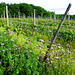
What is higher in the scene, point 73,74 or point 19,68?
point 19,68

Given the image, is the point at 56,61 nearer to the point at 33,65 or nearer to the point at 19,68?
the point at 33,65

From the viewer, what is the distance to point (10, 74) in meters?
2.79

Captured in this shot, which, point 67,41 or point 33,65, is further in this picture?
point 67,41

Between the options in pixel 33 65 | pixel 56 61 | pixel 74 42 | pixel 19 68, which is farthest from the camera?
pixel 74 42

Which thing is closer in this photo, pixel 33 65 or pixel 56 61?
pixel 33 65

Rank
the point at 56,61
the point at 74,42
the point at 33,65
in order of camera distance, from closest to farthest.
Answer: the point at 33,65 → the point at 56,61 → the point at 74,42

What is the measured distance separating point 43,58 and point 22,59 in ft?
2.35

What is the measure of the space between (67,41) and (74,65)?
2.37 m

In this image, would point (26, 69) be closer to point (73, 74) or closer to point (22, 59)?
point (22, 59)

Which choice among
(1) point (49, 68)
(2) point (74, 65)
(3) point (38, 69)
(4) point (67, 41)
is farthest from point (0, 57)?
(4) point (67, 41)

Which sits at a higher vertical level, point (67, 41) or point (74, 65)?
point (67, 41)

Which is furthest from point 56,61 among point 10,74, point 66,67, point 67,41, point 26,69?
point 67,41

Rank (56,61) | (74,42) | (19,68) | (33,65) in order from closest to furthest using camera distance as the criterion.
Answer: (19,68)
(33,65)
(56,61)
(74,42)

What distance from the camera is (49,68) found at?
9.91 ft
